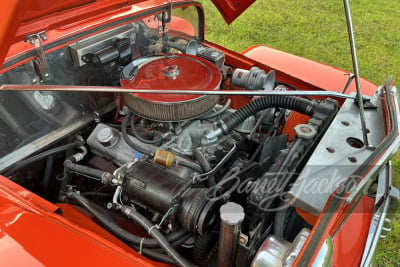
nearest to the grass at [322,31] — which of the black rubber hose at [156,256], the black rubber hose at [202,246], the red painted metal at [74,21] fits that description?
the red painted metal at [74,21]

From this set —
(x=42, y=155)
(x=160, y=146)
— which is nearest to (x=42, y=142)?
(x=42, y=155)

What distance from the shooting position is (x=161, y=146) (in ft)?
4.75

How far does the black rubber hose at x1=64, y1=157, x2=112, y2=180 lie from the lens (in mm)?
1373

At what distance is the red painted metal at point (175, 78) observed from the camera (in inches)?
54.6

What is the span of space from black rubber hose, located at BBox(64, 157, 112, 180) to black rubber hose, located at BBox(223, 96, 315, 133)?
1.78ft

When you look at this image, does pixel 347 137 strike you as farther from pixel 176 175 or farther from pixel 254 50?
pixel 254 50

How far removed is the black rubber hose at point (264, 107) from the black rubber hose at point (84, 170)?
0.54 metres

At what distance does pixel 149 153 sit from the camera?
1.42 m

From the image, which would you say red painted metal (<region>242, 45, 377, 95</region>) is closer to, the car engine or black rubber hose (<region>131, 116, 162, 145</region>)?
A: the car engine

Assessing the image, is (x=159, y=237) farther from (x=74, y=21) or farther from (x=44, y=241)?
(x=74, y=21)

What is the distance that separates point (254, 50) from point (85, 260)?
188 cm

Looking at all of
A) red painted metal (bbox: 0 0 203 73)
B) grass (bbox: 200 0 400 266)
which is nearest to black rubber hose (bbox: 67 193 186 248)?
red painted metal (bbox: 0 0 203 73)

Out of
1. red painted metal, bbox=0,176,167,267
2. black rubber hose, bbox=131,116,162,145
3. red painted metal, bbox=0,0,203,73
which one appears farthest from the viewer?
black rubber hose, bbox=131,116,162,145

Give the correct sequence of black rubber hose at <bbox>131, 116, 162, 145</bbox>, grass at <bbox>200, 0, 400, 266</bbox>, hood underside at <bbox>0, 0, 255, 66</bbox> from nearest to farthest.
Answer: hood underside at <bbox>0, 0, 255, 66</bbox> → black rubber hose at <bbox>131, 116, 162, 145</bbox> → grass at <bbox>200, 0, 400, 266</bbox>
